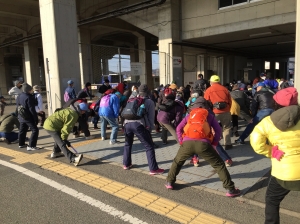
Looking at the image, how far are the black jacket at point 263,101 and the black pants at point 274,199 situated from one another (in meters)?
3.31

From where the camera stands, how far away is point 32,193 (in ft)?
12.6

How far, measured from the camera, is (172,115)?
18.8ft

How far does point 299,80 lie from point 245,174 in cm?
254

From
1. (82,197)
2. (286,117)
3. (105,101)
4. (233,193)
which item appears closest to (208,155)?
(233,193)

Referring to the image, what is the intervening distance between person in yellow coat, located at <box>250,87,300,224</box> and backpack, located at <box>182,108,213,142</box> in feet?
2.94

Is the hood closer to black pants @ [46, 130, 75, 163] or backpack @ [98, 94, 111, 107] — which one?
black pants @ [46, 130, 75, 163]

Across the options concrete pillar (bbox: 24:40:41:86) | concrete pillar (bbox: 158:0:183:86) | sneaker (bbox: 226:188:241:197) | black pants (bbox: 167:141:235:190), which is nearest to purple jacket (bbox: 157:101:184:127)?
black pants (bbox: 167:141:235:190)

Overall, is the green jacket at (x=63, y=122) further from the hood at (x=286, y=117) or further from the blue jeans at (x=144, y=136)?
the hood at (x=286, y=117)

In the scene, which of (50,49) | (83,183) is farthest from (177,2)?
(83,183)

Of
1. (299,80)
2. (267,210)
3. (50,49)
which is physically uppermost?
(50,49)

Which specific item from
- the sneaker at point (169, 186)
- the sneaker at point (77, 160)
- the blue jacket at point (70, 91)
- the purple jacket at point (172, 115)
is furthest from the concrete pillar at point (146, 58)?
the sneaker at point (169, 186)

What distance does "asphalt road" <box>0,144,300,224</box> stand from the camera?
10.2 feet

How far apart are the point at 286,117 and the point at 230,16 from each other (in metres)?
11.5

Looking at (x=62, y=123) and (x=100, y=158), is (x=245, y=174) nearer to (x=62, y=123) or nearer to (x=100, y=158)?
(x=100, y=158)
